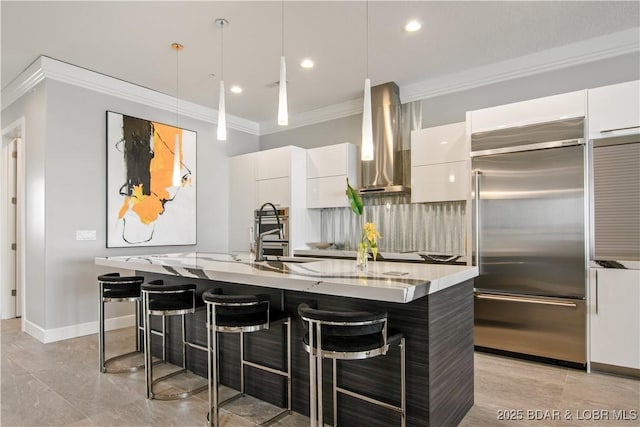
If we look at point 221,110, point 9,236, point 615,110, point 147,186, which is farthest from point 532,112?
point 9,236

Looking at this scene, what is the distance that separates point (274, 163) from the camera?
5.26 m

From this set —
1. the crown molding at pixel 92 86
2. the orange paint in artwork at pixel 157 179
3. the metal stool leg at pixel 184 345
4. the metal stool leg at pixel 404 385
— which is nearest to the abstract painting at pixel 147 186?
the orange paint in artwork at pixel 157 179

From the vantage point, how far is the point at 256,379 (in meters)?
2.56

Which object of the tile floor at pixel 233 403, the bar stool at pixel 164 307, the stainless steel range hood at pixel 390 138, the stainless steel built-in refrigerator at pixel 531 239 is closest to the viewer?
the tile floor at pixel 233 403

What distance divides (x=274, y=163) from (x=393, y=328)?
145 inches

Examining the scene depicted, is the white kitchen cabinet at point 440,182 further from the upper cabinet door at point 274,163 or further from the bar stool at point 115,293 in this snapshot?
the bar stool at point 115,293

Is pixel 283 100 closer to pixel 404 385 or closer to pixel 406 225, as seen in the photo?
pixel 404 385

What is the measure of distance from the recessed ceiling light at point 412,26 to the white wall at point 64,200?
3.37 meters

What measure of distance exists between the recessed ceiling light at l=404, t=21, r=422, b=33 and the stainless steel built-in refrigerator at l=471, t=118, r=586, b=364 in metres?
1.13

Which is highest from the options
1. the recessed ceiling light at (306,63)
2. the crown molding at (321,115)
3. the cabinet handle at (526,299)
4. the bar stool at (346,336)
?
the recessed ceiling light at (306,63)

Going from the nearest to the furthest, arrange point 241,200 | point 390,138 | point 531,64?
point 531,64, point 390,138, point 241,200

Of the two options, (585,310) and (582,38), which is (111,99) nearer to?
(582,38)

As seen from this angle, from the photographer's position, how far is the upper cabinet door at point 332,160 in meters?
4.85

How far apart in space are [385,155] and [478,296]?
197 centimetres
